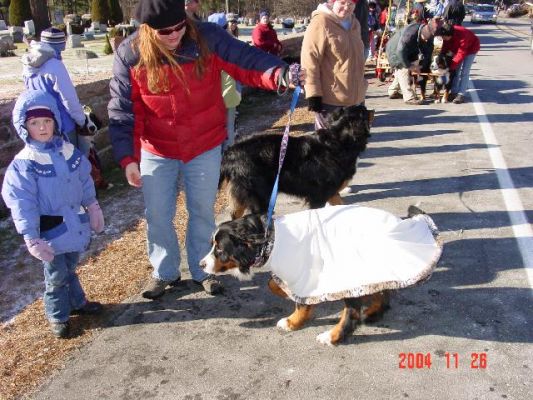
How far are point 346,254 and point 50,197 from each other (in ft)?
6.36

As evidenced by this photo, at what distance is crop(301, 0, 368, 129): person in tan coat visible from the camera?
4727mm

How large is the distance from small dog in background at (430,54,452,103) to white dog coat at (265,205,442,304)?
804cm

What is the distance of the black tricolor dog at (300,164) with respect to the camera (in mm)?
4180

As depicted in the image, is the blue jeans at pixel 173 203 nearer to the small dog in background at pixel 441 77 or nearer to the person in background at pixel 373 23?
the small dog in background at pixel 441 77

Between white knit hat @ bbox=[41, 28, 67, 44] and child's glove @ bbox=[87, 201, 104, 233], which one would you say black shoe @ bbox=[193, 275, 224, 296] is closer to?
child's glove @ bbox=[87, 201, 104, 233]

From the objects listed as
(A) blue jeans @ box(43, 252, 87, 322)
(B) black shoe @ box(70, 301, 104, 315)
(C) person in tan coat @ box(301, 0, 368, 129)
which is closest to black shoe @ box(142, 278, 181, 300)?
(B) black shoe @ box(70, 301, 104, 315)

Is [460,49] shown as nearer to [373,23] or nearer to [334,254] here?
[373,23]

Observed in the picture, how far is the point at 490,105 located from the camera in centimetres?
967

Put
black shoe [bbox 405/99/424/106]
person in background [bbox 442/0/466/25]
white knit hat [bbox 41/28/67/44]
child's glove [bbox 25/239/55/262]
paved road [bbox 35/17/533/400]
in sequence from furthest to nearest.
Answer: person in background [bbox 442/0/466/25]
black shoe [bbox 405/99/424/106]
white knit hat [bbox 41/28/67/44]
child's glove [bbox 25/239/55/262]
paved road [bbox 35/17/533/400]

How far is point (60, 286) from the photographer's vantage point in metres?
3.16

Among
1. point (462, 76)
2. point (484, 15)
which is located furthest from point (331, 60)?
point (484, 15)

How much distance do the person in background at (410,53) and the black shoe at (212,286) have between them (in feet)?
25.9

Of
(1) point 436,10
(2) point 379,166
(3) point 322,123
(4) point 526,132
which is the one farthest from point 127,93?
(1) point 436,10

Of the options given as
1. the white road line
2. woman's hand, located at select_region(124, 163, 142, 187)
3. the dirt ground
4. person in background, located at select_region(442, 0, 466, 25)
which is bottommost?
the dirt ground
